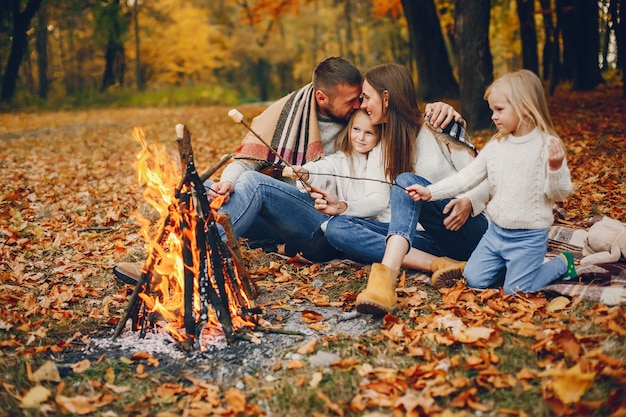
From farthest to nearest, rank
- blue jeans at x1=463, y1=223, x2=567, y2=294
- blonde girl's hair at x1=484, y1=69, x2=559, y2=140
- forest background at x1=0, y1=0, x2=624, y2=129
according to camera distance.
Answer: forest background at x1=0, y1=0, x2=624, y2=129 → blue jeans at x1=463, y1=223, x2=567, y2=294 → blonde girl's hair at x1=484, y1=69, x2=559, y2=140

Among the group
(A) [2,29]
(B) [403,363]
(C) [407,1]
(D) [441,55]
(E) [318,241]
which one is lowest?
(B) [403,363]

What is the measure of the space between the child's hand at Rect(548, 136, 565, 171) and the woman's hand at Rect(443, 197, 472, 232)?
2.33 feet

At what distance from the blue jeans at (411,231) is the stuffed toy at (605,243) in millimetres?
697

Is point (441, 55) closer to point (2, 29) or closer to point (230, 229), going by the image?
point (230, 229)

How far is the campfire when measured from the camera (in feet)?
10.1

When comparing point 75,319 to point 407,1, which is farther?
point 407,1

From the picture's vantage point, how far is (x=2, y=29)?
21688mm

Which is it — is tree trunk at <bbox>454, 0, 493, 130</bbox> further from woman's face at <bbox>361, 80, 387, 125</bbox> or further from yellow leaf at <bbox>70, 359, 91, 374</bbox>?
yellow leaf at <bbox>70, 359, 91, 374</bbox>

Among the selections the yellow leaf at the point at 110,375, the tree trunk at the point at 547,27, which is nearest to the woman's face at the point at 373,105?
the yellow leaf at the point at 110,375

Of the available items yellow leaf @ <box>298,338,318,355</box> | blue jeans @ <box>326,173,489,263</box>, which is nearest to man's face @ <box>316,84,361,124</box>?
blue jeans @ <box>326,173,489,263</box>

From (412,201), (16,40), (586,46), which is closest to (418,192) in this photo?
(412,201)

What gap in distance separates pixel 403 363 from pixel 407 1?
1121cm

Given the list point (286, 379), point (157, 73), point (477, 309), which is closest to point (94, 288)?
point (286, 379)

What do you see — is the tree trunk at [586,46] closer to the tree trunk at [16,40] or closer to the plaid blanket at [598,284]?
the plaid blanket at [598,284]
